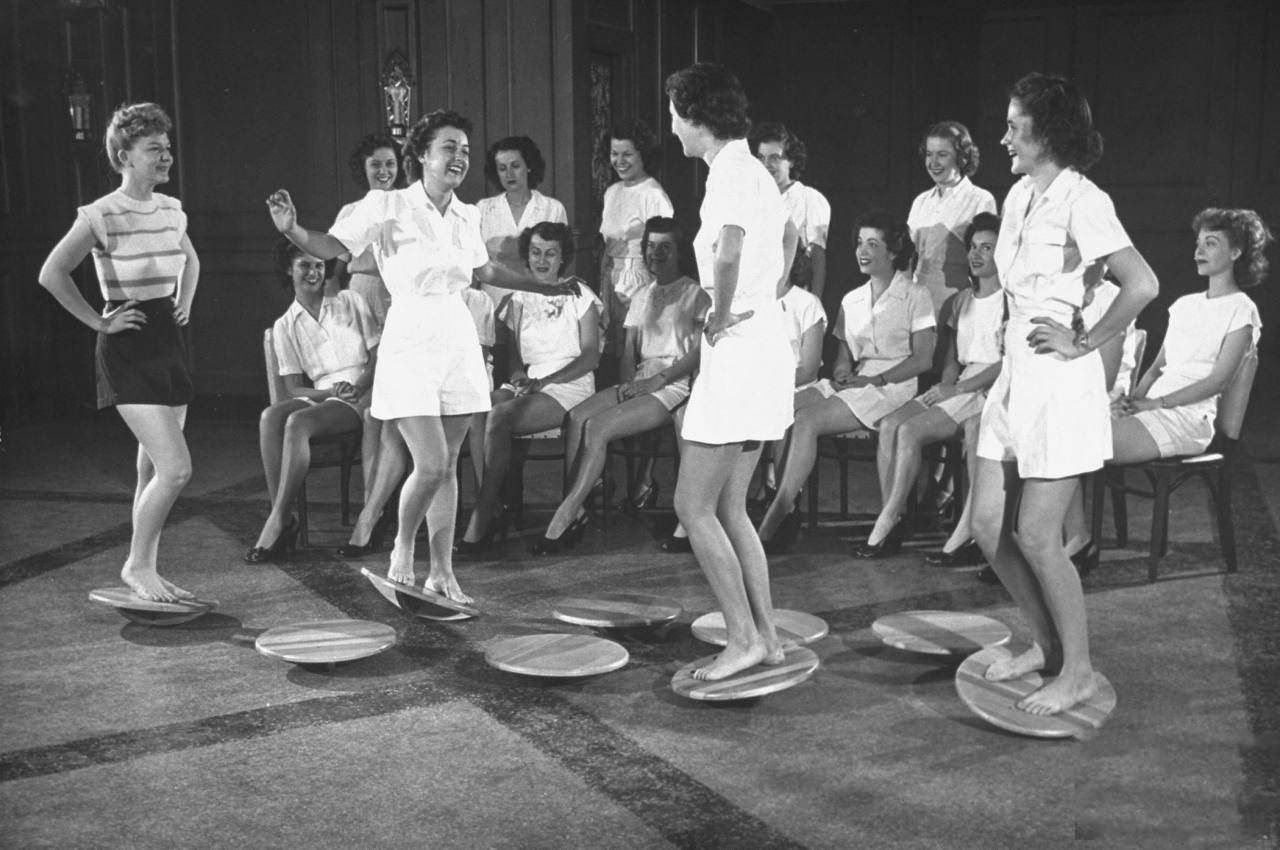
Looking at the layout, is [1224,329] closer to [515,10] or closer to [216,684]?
[216,684]

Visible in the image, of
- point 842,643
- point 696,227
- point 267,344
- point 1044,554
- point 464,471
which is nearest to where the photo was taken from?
point 1044,554

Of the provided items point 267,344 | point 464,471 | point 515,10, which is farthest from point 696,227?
point 267,344

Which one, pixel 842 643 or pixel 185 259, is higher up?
pixel 185 259

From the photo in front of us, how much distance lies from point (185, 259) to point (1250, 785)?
135 inches

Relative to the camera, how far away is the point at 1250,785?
3236 millimetres

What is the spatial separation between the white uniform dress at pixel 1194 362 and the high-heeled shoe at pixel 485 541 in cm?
235

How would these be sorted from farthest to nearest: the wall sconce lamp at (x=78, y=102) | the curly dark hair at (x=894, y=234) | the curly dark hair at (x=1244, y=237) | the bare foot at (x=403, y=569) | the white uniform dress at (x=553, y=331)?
the wall sconce lamp at (x=78, y=102), the white uniform dress at (x=553, y=331), the curly dark hair at (x=894, y=234), the curly dark hair at (x=1244, y=237), the bare foot at (x=403, y=569)

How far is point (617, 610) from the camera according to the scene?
4.47m

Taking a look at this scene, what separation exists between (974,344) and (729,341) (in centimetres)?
194

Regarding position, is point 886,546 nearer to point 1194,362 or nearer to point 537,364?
point 1194,362

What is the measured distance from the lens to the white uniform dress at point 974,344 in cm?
539

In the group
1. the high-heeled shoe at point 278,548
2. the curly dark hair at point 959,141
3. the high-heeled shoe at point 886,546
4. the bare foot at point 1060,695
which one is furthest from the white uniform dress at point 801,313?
the bare foot at point 1060,695

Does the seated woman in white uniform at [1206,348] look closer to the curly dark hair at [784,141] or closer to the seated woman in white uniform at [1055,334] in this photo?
the seated woman in white uniform at [1055,334]

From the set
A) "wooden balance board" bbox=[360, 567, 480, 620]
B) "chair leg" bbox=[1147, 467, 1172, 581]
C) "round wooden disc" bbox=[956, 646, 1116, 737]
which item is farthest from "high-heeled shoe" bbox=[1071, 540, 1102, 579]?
"wooden balance board" bbox=[360, 567, 480, 620]
